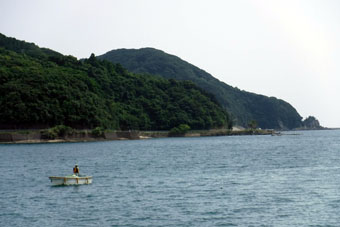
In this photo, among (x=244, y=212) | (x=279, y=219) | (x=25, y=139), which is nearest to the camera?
(x=279, y=219)

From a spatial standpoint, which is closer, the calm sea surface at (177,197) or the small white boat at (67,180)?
the calm sea surface at (177,197)

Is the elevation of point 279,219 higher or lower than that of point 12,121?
lower

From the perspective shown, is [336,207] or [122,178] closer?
[336,207]

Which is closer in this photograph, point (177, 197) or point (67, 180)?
point (177, 197)

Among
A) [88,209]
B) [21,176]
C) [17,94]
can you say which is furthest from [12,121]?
[88,209]

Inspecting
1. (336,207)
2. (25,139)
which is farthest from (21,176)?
(25,139)

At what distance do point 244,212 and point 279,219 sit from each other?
143 inches

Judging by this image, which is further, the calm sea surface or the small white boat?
the small white boat

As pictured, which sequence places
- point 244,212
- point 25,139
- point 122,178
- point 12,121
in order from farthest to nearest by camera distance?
point 12,121
point 25,139
point 122,178
point 244,212

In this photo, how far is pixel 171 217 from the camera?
40750 millimetres

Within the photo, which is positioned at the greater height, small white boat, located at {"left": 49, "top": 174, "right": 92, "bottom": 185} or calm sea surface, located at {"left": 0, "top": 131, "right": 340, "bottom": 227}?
small white boat, located at {"left": 49, "top": 174, "right": 92, "bottom": 185}

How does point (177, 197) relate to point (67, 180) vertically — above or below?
below

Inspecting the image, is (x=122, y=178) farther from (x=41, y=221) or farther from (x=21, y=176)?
(x=41, y=221)

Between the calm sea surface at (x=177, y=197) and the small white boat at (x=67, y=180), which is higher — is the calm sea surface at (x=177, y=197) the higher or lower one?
the lower one
